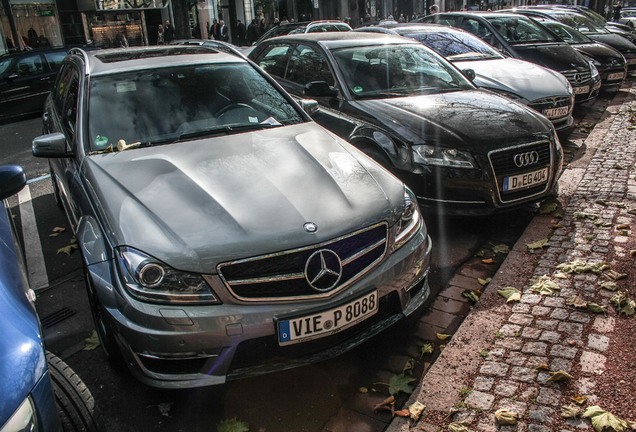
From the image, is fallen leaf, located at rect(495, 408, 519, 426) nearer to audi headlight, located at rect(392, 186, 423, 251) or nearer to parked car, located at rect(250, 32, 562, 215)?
audi headlight, located at rect(392, 186, 423, 251)

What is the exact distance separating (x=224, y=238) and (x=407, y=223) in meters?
1.14

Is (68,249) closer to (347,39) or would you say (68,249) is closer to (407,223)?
(407,223)

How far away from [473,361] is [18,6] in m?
23.7

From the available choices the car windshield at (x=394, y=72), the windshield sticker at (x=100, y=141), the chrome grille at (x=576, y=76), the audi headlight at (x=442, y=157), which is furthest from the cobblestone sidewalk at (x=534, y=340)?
the chrome grille at (x=576, y=76)

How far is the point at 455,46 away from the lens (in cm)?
825

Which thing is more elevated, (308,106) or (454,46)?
(454,46)

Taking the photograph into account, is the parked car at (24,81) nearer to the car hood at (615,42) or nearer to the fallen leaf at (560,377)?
the fallen leaf at (560,377)

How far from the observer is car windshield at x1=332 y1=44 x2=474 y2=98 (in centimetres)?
561

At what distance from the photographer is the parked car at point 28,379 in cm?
170

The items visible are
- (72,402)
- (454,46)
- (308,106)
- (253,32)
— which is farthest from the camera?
(253,32)

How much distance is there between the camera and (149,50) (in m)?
4.62

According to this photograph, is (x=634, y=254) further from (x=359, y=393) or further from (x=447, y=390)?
(x=359, y=393)

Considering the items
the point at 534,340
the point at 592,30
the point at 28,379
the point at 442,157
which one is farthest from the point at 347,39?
the point at 592,30

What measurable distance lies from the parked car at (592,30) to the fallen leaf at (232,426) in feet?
40.3
